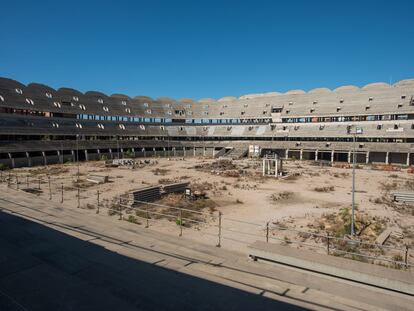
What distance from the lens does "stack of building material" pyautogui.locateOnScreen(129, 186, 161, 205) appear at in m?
21.4

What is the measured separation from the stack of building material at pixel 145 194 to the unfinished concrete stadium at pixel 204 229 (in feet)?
0.28

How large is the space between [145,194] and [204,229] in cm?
835

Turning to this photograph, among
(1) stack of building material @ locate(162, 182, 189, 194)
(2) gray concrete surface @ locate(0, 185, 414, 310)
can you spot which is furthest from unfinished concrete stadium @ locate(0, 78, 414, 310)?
(1) stack of building material @ locate(162, 182, 189, 194)

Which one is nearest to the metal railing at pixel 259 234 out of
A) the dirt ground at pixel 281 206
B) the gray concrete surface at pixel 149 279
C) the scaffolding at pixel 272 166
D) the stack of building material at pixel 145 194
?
the dirt ground at pixel 281 206

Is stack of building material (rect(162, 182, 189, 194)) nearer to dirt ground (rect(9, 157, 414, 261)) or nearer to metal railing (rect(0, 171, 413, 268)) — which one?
dirt ground (rect(9, 157, 414, 261))

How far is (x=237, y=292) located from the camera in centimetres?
802

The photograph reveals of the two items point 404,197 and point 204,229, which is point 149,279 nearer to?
point 204,229

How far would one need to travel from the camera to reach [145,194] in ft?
74.2

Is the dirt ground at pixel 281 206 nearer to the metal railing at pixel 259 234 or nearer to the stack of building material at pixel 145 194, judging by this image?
the metal railing at pixel 259 234

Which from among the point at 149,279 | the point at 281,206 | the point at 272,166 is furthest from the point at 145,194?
the point at 272,166

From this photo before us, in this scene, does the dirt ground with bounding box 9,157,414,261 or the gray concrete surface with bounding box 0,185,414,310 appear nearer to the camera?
the gray concrete surface with bounding box 0,185,414,310

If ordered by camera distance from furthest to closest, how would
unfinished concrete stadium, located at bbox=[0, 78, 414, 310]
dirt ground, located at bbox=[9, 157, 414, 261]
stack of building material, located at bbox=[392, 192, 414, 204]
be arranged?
stack of building material, located at bbox=[392, 192, 414, 204] < dirt ground, located at bbox=[9, 157, 414, 261] < unfinished concrete stadium, located at bbox=[0, 78, 414, 310]

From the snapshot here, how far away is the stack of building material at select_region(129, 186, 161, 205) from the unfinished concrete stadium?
0.28 feet

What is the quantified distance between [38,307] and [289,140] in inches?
2714
